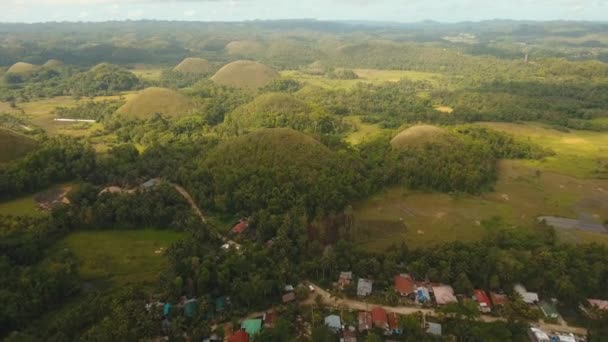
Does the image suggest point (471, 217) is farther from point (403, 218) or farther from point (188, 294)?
point (188, 294)

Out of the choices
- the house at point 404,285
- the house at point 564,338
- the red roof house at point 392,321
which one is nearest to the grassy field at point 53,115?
the house at point 404,285

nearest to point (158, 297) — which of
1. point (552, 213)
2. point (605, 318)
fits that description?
point (605, 318)

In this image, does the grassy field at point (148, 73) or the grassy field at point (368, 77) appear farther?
the grassy field at point (148, 73)

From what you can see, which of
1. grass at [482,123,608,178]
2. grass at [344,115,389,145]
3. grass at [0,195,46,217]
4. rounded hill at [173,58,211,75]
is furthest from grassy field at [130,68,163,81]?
grass at [482,123,608,178]

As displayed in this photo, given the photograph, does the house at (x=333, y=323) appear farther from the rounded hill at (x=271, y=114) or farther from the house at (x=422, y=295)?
the rounded hill at (x=271, y=114)

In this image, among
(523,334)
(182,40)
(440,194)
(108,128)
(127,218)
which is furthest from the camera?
(182,40)

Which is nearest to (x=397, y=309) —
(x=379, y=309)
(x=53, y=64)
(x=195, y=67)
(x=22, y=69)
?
(x=379, y=309)
